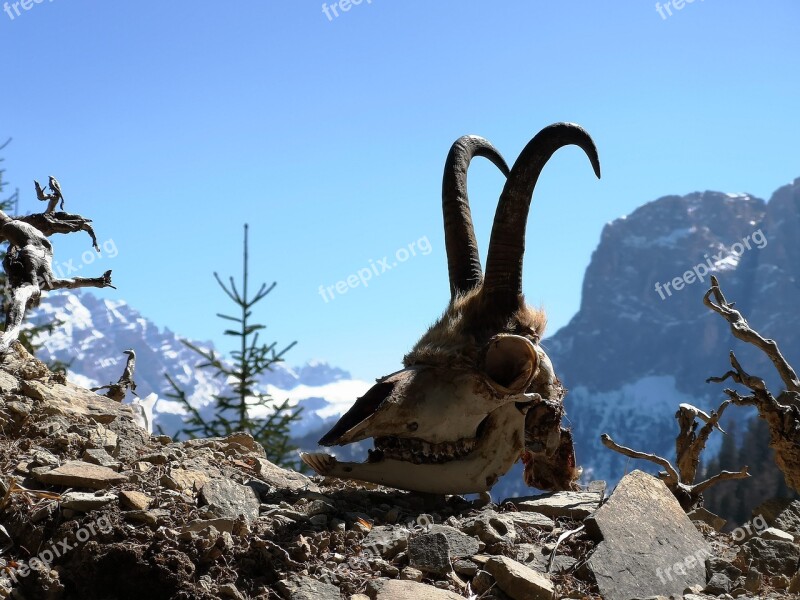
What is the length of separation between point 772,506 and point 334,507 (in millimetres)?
3947

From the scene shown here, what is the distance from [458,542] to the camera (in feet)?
17.4

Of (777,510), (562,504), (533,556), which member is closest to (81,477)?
(533,556)

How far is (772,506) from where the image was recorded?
733 centimetres

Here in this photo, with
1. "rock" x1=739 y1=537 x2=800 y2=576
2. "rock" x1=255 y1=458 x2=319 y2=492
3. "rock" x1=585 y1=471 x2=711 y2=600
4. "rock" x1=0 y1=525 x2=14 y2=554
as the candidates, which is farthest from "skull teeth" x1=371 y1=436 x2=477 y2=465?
"rock" x1=0 y1=525 x2=14 y2=554

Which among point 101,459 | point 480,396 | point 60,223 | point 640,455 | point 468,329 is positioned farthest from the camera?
point 60,223

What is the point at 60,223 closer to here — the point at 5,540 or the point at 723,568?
the point at 5,540

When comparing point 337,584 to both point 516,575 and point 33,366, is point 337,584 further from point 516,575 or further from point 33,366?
point 33,366

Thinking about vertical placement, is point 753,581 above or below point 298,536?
below

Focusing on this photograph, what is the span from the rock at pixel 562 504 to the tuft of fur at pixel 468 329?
3.75ft

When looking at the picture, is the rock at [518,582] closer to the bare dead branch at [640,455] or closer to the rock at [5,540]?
the bare dead branch at [640,455]

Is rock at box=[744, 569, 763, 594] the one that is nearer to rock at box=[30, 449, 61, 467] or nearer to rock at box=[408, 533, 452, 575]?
rock at box=[408, 533, 452, 575]

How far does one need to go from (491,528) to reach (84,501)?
8.39 feet

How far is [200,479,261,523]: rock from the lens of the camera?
5430mm

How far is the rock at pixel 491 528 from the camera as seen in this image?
548 centimetres
